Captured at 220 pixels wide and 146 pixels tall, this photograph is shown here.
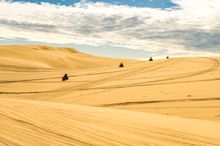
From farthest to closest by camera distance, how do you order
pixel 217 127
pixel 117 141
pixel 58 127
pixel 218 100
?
pixel 218 100 < pixel 217 127 < pixel 58 127 < pixel 117 141

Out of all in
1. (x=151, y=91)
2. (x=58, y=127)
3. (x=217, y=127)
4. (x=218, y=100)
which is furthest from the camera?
(x=151, y=91)

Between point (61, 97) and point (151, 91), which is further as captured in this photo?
point (61, 97)

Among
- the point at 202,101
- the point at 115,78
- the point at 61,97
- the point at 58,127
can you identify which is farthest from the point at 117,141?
the point at 115,78

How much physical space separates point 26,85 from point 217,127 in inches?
752

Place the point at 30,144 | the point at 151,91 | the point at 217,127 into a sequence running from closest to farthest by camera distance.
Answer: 1. the point at 30,144
2. the point at 217,127
3. the point at 151,91

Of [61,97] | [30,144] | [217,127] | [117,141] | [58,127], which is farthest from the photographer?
[61,97]

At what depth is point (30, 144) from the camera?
18.2 feet

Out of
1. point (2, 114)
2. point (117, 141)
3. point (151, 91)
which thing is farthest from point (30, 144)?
point (151, 91)

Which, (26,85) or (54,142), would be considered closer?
(54,142)

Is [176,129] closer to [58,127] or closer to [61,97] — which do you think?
[58,127]

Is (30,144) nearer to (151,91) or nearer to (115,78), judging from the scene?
(151,91)

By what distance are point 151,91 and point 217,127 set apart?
10.3m

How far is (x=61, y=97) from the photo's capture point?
19.5 m

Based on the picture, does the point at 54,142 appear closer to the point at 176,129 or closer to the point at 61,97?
the point at 176,129
